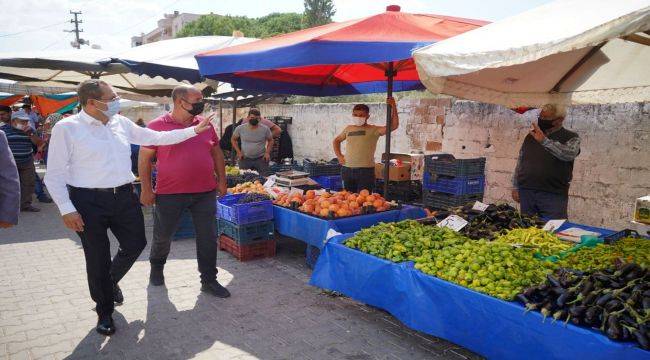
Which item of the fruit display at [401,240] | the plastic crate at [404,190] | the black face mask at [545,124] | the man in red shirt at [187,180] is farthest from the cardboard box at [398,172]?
the man in red shirt at [187,180]

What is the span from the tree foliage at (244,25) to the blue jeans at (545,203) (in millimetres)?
56344

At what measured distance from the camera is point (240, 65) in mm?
5297

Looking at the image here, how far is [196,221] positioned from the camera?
15.3 feet

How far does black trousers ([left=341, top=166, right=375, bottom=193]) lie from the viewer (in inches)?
263

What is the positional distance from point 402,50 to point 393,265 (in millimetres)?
2048

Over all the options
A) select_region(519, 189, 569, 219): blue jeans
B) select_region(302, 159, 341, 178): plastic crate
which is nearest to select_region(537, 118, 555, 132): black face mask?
select_region(519, 189, 569, 219): blue jeans

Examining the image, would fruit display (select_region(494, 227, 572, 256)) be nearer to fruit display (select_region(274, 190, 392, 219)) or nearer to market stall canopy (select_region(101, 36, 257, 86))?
fruit display (select_region(274, 190, 392, 219))

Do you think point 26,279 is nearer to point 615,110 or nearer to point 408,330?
point 408,330

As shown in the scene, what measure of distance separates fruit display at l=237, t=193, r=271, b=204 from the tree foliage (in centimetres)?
5499

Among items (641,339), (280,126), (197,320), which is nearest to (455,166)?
(197,320)

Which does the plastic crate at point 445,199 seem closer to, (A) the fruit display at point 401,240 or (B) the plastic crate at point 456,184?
(B) the plastic crate at point 456,184

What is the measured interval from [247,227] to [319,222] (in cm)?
119

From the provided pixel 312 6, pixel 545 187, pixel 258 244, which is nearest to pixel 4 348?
pixel 258 244

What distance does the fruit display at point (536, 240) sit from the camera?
3.87 m
